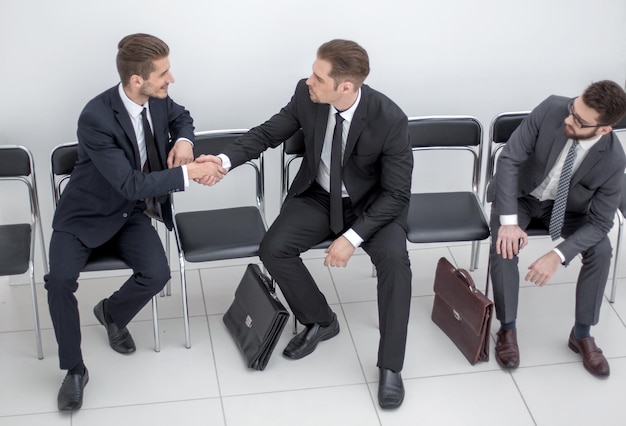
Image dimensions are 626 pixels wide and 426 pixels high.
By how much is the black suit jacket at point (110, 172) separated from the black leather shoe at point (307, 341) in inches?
30.3

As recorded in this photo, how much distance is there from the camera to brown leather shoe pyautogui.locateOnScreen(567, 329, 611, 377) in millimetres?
3711

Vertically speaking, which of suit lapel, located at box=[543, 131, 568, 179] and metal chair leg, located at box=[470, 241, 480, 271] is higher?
suit lapel, located at box=[543, 131, 568, 179]

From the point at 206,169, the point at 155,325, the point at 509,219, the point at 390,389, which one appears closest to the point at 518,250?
the point at 509,219

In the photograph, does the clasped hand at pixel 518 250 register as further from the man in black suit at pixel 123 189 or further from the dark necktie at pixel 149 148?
the dark necktie at pixel 149 148

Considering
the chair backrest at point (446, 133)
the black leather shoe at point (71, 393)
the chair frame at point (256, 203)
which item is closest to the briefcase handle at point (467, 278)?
the chair backrest at point (446, 133)

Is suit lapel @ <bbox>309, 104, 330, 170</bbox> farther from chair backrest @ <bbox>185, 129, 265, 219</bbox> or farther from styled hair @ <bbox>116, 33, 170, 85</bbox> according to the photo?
styled hair @ <bbox>116, 33, 170, 85</bbox>

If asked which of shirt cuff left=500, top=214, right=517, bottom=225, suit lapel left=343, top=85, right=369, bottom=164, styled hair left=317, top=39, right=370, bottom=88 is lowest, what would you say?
shirt cuff left=500, top=214, right=517, bottom=225

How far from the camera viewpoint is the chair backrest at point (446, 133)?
4070 millimetres

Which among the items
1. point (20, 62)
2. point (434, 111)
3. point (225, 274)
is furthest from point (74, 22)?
point (434, 111)

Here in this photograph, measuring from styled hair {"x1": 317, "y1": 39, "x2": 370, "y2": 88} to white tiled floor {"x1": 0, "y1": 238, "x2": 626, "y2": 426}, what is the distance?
1167 mm

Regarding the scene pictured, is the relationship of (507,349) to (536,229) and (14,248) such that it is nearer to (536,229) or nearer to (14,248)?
(536,229)

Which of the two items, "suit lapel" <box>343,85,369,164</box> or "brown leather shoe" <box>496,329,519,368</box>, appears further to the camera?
Result: "brown leather shoe" <box>496,329,519,368</box>

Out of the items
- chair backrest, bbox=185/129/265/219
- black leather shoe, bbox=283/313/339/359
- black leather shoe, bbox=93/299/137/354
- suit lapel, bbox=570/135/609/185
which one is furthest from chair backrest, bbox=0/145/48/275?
suit lapel, bbox=570/135/609/185

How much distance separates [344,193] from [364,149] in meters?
0.27
